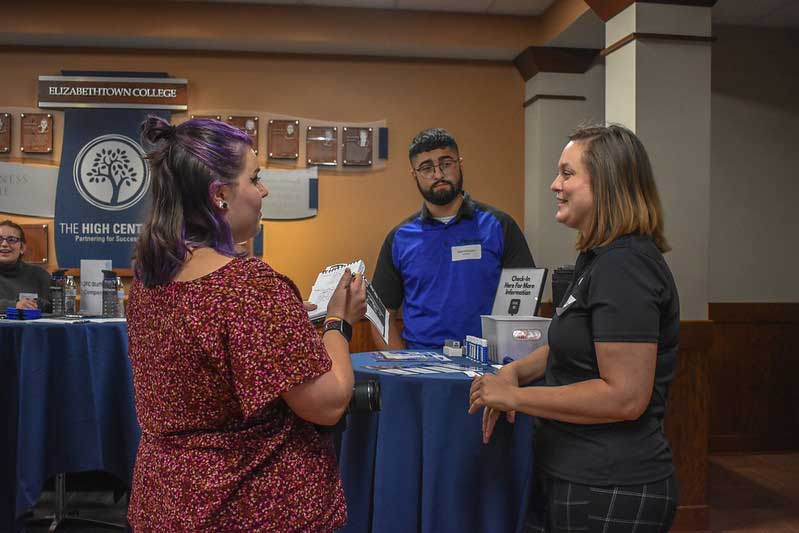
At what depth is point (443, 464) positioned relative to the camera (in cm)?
178

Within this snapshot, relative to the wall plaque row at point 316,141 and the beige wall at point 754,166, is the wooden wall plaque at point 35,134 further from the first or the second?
the beige wall at point 754,166

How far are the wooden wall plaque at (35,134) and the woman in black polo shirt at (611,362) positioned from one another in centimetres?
450

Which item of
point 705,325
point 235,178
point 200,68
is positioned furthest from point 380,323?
point 200,68

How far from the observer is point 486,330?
2117 millimetres

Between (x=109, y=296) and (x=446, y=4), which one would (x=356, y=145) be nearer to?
(x=446, y=4)

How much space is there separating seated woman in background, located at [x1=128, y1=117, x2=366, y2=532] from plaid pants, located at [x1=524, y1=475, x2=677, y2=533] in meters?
0.49

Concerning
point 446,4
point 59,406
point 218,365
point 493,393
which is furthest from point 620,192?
point 446,4

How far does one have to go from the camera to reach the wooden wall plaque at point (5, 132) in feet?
15.7

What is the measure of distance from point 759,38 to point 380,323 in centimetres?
415

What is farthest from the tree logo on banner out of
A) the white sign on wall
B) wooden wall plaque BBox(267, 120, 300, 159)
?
wooden wall plaque BBox(267, 120, 300, 159)

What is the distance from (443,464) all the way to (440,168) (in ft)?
4.61

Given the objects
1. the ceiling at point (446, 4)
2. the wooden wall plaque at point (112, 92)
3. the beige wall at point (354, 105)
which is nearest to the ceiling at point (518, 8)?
the ceiling at point (446, 4)

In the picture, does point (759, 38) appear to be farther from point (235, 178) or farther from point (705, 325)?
point (235, 178)

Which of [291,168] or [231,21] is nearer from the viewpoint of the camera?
[231,21]
